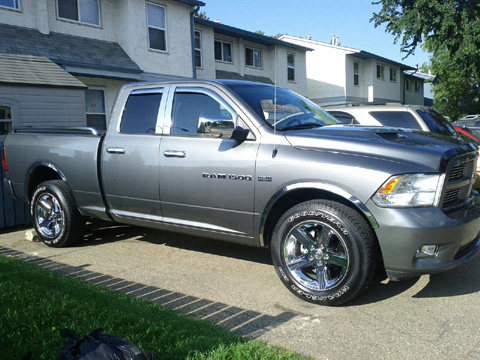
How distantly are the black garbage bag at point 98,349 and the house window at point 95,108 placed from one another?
1299 cm

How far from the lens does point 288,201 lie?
4.30 meters

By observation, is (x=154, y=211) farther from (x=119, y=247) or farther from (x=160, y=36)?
(x=160, y=36)

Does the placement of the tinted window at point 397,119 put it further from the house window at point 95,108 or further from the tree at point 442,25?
the tree at point 442,25

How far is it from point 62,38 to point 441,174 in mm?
13131

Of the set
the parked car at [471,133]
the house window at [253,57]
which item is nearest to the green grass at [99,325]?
the parked car at [471,133]

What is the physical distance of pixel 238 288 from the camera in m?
4.36

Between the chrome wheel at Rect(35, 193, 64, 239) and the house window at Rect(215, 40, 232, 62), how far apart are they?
16.8m

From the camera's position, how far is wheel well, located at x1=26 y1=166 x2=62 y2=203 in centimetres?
612

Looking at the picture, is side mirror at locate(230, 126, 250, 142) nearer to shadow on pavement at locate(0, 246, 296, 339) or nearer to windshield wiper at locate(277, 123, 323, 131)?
windshield wiper at locate(277, 123, 323, 131)

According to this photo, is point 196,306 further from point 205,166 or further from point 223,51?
point 223,51

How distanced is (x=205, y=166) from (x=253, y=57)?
66.2ft

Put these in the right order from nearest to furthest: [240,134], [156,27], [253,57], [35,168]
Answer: [240,134] → [35,168] → [156,27] → [253,57]

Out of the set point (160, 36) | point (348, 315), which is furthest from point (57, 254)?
point (160, 36)

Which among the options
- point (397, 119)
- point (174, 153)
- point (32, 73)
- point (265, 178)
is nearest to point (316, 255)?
point (265, 178)
